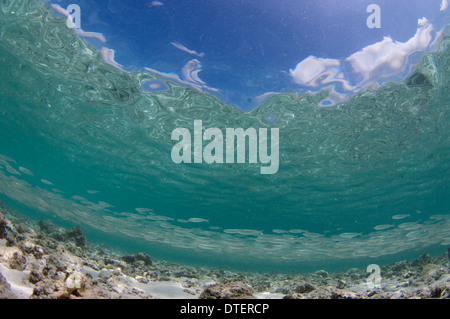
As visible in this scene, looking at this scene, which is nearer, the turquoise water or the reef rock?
the reef rock

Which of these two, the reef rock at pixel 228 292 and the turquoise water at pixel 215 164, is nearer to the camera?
the reef rock at pixel 228 292

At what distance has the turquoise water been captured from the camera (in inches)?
382

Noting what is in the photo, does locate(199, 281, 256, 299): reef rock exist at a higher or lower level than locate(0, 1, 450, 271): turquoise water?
lower

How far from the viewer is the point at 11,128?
51.6 ft

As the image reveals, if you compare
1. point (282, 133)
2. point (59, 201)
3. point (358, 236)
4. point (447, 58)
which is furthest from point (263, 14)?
point (59, 201)

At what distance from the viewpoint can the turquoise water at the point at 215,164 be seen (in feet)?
31.8

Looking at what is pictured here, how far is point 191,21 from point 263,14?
2418 millimetres

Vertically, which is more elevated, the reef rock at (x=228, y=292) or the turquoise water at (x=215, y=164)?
the turquoise water at (x=215, y=164)

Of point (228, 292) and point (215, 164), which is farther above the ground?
point (215, 164)

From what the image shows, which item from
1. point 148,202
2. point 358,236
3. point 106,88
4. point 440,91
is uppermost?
point 106,88

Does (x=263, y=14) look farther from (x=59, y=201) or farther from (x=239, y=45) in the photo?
(x=59, y=201)

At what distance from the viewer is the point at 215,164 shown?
14.5 metres

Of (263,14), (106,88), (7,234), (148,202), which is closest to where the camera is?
(7,234)

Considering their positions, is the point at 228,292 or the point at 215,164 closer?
the point at 228,292
